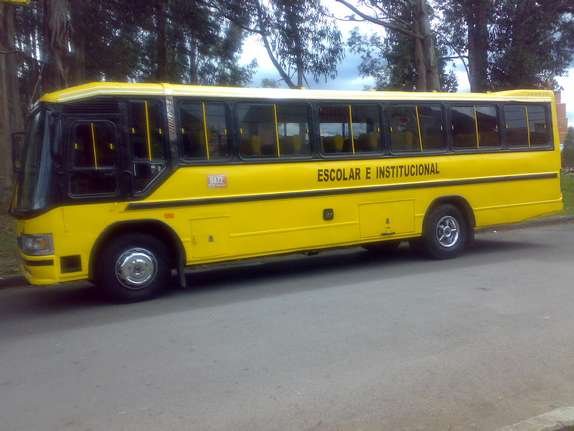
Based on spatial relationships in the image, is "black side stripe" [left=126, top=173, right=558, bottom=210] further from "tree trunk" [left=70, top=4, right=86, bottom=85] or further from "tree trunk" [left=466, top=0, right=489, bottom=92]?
"tree trunk" [left=466, top=0, right=489, bottom=92]

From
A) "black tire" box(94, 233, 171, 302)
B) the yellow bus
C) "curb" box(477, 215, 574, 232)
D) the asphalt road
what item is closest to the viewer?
the asphalt road

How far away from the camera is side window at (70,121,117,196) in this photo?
807cm

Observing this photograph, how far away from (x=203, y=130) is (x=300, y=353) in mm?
3981

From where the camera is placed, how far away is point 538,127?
1218 centimetres

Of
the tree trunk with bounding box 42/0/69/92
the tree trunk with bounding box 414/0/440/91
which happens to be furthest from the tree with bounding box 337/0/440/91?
the tree trunk with bounding box 42/0/69/92

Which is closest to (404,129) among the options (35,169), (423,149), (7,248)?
(423,149)

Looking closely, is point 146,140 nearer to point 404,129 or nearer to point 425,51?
point 404,129

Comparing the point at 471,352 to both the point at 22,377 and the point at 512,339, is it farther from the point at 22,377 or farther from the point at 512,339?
the point at 22,377

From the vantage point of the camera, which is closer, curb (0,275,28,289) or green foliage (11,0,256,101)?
curb (0,275,28,289)

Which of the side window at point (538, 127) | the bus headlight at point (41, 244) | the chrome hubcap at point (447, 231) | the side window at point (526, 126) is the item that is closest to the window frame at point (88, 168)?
the bus headlight at point (41, 244)

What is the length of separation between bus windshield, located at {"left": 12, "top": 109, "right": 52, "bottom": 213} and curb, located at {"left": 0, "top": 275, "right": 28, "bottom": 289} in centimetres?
193

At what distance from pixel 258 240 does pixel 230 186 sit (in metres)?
0.87

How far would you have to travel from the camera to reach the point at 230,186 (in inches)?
355

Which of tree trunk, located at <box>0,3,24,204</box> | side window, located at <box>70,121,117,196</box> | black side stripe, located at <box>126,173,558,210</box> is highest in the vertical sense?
tree trunk, located at <box>0,3,24,204</box>
